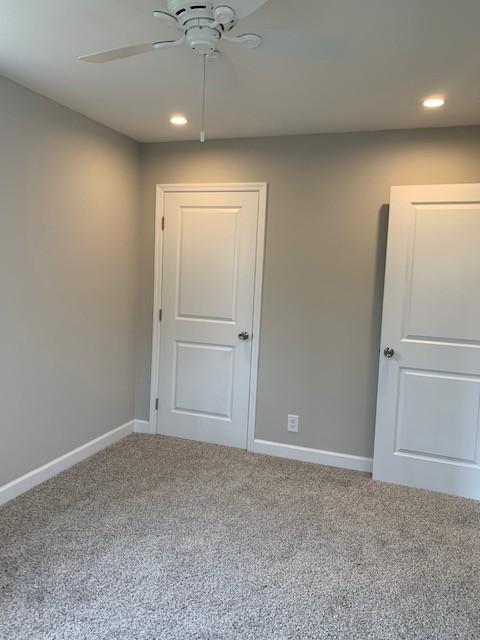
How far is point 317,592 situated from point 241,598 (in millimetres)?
342

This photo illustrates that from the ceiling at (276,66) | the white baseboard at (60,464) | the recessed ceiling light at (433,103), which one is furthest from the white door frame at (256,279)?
the recessed ceiling light at (433,103)

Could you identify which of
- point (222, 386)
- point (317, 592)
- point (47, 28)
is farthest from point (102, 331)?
point (317, 592)

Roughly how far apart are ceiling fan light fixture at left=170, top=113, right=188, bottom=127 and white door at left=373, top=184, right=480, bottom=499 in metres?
1.50

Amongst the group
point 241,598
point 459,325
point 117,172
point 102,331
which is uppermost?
point 117,172

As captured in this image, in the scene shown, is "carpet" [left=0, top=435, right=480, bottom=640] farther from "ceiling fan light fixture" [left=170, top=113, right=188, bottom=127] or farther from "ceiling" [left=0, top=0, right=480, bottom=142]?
"ceiling fan light fixture" [left=170, top=113, right=188, bottom=127]

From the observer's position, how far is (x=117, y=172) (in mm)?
3488

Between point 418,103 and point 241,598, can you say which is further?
point 418,103

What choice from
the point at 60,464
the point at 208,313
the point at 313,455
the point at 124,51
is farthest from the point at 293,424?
the point at 124,51

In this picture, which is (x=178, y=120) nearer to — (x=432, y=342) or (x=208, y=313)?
(x=208, y=313)

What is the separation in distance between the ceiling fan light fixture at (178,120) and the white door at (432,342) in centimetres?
150

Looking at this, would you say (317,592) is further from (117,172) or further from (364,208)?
(117,172)

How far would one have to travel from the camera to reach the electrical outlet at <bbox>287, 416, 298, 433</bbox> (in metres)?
3.48

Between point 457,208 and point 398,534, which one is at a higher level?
point 457,208

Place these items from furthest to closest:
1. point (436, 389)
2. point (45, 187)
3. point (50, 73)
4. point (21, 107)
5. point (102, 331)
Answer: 1. point (102, 331)
2. point (436, 389)
3. point (45, 187)
4. point (21, 107)
5. point (50, 73)
